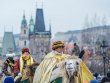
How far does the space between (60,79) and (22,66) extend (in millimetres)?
3892

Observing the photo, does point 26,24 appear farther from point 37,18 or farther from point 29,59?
point 29,59

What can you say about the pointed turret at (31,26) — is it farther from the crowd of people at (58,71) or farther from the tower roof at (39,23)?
the crowd of people at (58,71)

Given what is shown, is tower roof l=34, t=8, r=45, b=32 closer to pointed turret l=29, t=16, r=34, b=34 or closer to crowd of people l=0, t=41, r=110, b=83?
pointed turret l=29, t=16, r=34, b=34

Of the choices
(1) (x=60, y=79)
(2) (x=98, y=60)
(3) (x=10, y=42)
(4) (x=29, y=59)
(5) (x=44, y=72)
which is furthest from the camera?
(3) (x=10, y=42)

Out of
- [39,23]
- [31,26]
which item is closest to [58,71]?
[39,23]

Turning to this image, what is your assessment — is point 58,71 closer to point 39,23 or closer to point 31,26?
point 39,23

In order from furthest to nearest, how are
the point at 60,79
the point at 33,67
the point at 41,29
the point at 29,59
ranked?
the point at 41,29, the point at 29,59, the point at 33,67, the point at 60,79

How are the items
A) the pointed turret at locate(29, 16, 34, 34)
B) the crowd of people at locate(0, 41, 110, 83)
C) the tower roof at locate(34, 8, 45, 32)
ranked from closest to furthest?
the crowd of people at locate(0, 41, 110, 83) < the tower roof at locate(34, 8, 45, 32) < the pointed turret at locate(29, 16, 34, 34)

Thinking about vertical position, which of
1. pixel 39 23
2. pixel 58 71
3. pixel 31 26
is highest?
pixel 39 23

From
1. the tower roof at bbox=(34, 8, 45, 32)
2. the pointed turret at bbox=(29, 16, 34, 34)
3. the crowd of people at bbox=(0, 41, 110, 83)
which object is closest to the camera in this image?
the crowd of people at bbox=(0, 41, 110, 83)

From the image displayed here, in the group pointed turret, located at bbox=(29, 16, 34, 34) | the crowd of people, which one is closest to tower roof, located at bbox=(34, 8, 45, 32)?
Result: pointed turret, located at bbox=(29, 16, 34, 34)

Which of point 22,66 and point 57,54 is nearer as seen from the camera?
point 57,54

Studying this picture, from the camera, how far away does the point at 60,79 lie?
357 inches

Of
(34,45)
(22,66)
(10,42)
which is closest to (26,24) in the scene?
(10,42)
